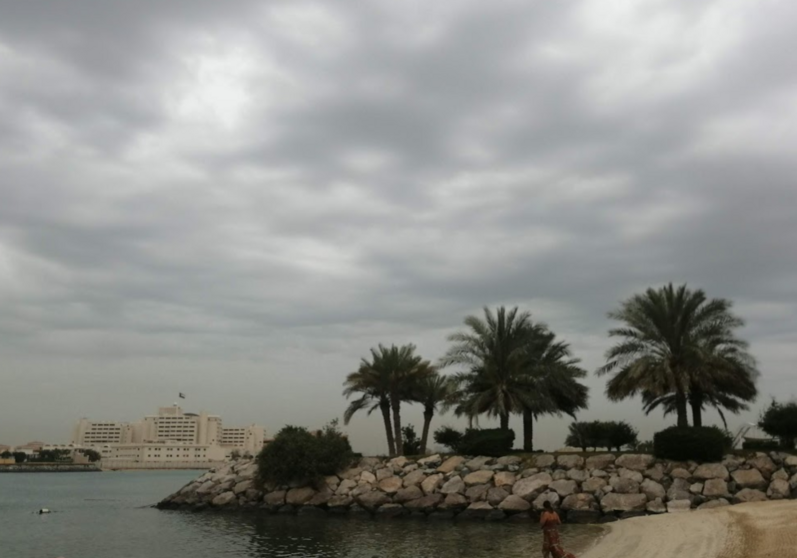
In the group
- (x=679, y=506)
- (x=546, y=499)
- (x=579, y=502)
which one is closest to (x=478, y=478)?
(x=546, y=499)

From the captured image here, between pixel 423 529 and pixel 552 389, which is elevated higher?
pixel 552 389

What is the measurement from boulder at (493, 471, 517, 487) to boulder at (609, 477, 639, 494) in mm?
4626

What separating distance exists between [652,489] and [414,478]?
1172cm

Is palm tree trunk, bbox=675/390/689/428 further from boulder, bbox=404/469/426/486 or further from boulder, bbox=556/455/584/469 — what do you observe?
boulder, bbox=404/469/426/486

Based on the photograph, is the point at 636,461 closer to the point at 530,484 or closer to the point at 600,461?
the point at 600,461

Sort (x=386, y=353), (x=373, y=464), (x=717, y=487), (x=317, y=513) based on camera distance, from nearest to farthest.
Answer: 1. (x=717, y=487)
2. (x=317, y=513)
3. (x=373, y=464)
4. (x=386, y=353)

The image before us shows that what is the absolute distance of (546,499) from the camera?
31422mm

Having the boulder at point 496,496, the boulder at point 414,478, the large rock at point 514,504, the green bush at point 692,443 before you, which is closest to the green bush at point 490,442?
the boulder at point 414,478

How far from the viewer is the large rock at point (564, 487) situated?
3162cm

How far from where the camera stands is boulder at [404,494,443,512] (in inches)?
1323

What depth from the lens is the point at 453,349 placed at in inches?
1587

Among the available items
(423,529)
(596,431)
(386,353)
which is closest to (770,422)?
(596,431)

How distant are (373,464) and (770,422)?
68.0 ft

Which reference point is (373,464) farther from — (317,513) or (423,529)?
(423,529)
